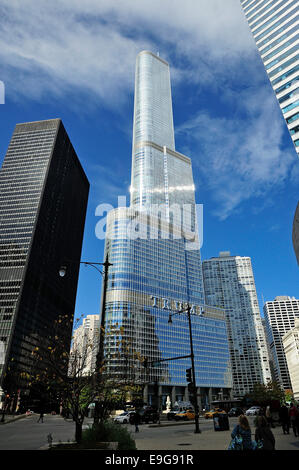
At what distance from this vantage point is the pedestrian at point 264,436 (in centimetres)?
852

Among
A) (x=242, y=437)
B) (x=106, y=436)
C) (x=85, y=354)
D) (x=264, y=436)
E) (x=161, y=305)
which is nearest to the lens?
(x=242, y=437)

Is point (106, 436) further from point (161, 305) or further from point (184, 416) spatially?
point (161, 305)

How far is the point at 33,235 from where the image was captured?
13500 centimetres

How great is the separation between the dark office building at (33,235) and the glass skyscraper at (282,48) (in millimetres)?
110598

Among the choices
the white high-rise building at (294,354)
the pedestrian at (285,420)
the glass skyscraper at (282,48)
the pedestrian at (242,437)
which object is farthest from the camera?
the white high-rise building at (294,354)

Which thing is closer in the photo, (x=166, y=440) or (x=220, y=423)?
(x=166, y=440)

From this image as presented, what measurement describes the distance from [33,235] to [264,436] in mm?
139406

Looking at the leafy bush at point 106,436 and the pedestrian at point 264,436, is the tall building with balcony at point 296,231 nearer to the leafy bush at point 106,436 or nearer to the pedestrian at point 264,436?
the pedestrian at point 264,436

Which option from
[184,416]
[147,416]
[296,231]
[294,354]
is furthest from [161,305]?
[296,231]

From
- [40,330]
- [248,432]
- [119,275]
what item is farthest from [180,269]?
[248,432]

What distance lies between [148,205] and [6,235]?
8884 centimetres

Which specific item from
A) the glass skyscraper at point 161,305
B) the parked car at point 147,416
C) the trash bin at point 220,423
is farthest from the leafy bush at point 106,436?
the glass skyscraper at point 161,305

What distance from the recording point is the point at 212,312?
534ft
